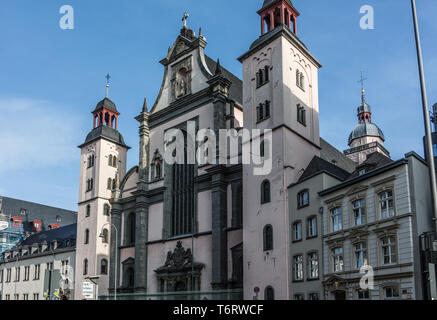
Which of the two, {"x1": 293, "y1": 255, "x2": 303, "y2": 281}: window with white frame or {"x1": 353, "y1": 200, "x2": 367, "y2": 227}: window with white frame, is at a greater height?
{"x1": 353, "y1": 200, "x2": 367, "y2": 227}: window with white frame

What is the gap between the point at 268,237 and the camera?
1412 inches

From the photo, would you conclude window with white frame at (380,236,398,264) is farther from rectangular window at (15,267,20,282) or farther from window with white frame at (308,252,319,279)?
rectangular window at (15,267,20,282)

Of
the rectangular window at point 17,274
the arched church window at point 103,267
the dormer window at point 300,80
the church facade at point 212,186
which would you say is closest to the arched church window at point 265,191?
the church facade at point 212,186

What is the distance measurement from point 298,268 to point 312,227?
2985 millimetres

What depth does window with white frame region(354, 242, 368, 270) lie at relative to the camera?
28031 mm

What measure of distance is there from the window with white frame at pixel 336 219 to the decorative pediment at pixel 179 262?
1394 cm

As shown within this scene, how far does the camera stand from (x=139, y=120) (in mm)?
52312

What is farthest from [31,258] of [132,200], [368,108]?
[368,108]

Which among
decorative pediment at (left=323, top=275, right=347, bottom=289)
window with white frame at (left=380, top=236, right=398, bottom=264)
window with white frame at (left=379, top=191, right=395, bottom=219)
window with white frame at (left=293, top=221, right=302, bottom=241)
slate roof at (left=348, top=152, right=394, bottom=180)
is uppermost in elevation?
slate roof at (left=348, top=152, right=394, bottom=180)

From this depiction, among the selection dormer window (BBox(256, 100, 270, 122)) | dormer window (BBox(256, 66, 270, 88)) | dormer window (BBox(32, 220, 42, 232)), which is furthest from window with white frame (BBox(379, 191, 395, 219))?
dormer window (BBox(32, 220, 42, 232))

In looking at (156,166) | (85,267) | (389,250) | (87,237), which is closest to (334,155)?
(156,166)

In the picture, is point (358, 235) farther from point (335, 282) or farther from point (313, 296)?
point (313, 296)

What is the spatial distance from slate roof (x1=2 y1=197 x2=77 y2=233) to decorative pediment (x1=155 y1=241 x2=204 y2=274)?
50936 millimetres

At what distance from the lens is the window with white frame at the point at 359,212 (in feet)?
94.7
